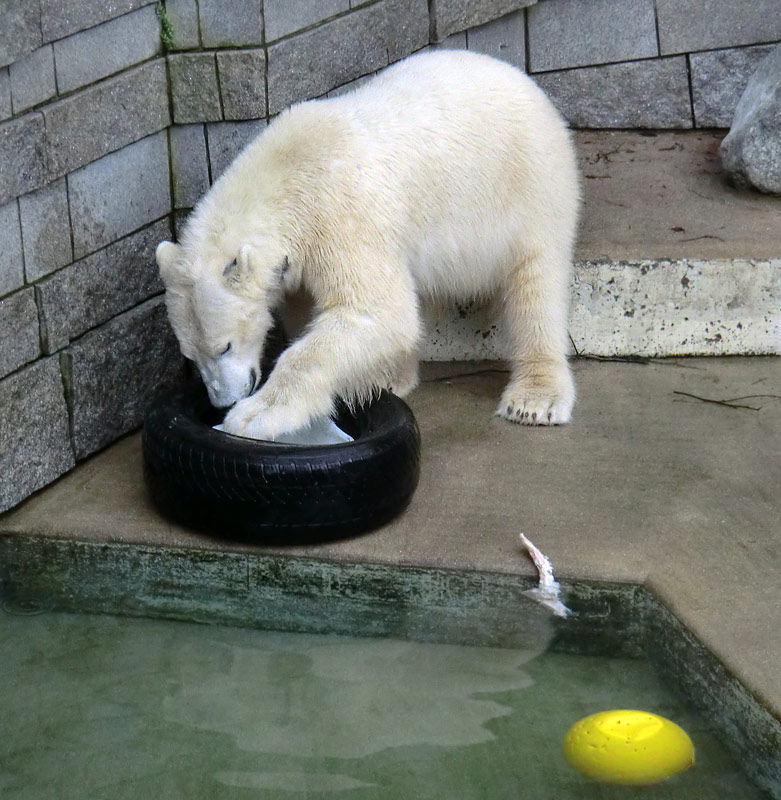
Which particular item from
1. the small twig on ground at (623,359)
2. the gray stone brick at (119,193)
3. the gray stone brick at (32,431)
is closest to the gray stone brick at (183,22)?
the gray stone brick at (119,193)

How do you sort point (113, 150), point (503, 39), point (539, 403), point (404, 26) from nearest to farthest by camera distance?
point (113, 150) → point (539, 403) → point (404, 26) → point (503, 39)

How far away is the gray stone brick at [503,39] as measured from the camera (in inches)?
194

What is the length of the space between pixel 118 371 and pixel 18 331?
0.48m

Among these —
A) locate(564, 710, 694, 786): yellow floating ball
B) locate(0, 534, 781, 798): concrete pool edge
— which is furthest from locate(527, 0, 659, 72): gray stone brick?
locate(564, 710, 694, 786): yellow floating ball

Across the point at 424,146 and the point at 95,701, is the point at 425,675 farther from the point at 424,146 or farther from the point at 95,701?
the point at 424,146

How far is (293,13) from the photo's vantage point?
378 centimetres

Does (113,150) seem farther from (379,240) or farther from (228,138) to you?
(379,240)

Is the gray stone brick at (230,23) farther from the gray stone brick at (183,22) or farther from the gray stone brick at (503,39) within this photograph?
the gray stone brick at (503,39)

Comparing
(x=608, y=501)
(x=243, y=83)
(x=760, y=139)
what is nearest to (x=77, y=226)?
(x=243, y=83)

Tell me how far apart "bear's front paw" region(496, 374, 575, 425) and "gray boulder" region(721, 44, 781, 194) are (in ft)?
4.18

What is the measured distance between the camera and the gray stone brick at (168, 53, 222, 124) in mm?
3652

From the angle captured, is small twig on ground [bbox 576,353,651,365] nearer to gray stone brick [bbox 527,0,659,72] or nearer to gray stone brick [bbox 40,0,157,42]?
gray stone brick [bbox 527,0,659,72]

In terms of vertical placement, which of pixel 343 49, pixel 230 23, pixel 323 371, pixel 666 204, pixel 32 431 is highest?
pixel 230 23

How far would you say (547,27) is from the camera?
5125 millimetres
